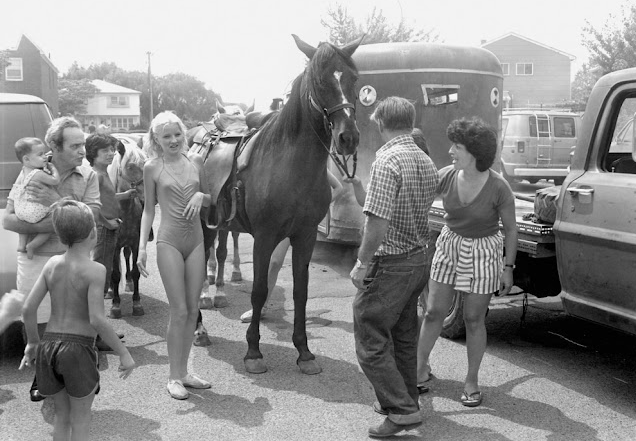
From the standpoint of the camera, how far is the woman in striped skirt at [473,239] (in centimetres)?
448

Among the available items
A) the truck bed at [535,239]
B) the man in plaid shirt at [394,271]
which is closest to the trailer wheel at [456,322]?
the truck bed at [535,239]

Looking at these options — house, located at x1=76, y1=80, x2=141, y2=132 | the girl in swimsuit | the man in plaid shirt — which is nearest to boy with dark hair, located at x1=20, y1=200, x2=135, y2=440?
the girl in swimsuit

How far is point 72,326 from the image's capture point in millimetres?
3410

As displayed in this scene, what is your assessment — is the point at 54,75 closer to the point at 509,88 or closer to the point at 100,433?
the point at 509,88

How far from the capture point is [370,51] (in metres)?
8.41

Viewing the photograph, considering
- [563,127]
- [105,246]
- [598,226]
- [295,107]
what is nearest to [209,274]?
[105,246]

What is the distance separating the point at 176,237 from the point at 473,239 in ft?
6.52

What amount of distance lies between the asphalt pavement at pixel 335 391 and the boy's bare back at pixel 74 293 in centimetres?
108

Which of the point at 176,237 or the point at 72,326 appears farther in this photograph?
the point at 176,237

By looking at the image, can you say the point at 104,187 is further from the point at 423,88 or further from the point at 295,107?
the point at 423,88

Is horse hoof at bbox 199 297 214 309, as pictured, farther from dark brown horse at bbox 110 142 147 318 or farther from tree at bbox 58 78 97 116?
tree at bbox 58 78 97 116

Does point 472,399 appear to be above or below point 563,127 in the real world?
below

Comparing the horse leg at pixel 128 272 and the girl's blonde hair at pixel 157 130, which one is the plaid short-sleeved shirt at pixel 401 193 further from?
the horse leg at pixel 128 272

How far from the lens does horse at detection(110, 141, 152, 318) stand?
23.3ft
